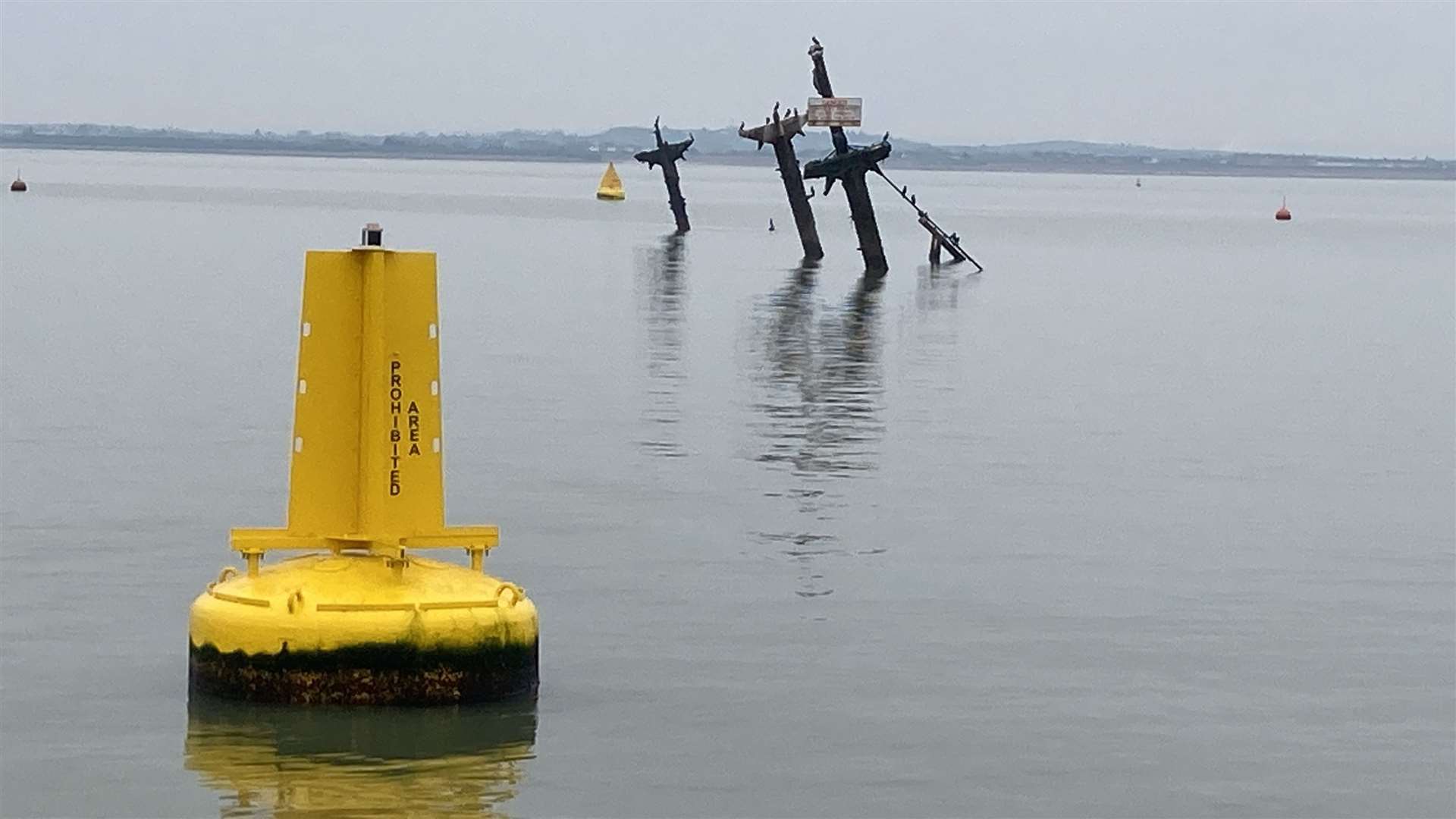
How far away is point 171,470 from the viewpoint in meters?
20.1

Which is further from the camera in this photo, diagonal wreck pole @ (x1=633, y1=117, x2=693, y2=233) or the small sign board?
diagonal wreck pole @ (x1=633, y1=117, x2=693, y2=233)

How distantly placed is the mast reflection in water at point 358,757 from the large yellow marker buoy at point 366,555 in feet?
0.29

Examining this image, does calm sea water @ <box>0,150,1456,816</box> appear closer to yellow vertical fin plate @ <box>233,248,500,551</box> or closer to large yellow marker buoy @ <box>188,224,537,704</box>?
large yellow marker buoy @ <box>188,224,537,704</box>

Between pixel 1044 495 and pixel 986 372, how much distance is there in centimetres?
1202

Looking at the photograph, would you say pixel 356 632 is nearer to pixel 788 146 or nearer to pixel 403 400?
pixel 403 400

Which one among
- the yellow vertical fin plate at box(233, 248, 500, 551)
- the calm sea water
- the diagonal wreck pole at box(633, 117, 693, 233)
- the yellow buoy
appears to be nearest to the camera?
the calm sea water

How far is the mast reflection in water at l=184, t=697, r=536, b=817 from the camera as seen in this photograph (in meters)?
10.7

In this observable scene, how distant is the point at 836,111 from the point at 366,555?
130 feet

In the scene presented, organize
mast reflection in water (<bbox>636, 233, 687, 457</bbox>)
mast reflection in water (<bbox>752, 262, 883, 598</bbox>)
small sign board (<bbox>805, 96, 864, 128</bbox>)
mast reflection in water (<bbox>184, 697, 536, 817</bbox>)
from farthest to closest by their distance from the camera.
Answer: small sign board (<bbox>805, 96, 864, 128</bbox>) → mast reflection in water (<bbox>636, 233, 687, 457</bbox>) → mast reflection in water (<bbox>752, 262, 883, 598</bbox>) → mast reflection in water (<bbox>184, 697, 536, 817</bbox>)

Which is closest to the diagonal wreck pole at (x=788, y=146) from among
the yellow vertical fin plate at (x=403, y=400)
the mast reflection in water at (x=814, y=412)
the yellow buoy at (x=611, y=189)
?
the mast reflection in water at (x=814, y=412)

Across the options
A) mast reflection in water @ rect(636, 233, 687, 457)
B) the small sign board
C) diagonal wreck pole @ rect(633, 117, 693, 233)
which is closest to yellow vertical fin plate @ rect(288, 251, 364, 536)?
mast reflection in water @ rect(636, 233, 687, 457)

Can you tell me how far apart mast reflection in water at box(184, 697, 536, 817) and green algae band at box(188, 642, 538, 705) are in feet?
0.19

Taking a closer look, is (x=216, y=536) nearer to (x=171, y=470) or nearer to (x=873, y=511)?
(x=171, y=470)

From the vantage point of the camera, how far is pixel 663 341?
35.8 m
